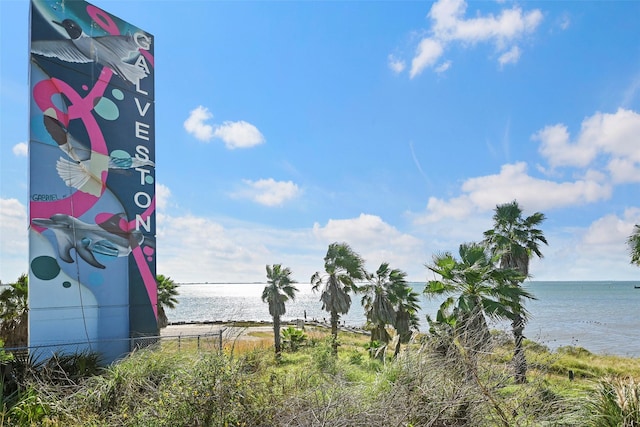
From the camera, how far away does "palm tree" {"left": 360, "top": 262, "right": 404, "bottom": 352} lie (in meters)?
19.8

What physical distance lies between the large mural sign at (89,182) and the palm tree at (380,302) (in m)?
10.2

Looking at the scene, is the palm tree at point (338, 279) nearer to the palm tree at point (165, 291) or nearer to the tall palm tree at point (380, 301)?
the tall palm tree at point (380, 301)

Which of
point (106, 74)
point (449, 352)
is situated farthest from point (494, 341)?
point (106, 74)

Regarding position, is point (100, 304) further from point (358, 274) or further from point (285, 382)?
point (358, 274)

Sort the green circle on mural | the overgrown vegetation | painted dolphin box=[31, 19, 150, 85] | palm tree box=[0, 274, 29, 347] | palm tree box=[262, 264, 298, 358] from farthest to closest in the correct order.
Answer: palm tree box=[262, 264, 298, 358]
palm tree box=[0, 274, 29, 347]
painted dolphin box=[31, 19, 150, 85]
the green circle on mural
the overgrown vegetation

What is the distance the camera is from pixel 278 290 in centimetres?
2603

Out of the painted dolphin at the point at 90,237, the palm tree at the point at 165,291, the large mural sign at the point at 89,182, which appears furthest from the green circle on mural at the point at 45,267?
the palm tree at the point at 165,291

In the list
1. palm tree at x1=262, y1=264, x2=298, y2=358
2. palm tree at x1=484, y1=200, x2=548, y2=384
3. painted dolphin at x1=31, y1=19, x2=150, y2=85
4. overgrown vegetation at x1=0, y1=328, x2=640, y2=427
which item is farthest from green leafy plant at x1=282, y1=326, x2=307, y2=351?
overgrown vegetation at x1=0, y1=328, x2=640, y2=427

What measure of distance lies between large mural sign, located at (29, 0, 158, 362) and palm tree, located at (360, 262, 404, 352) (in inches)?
400

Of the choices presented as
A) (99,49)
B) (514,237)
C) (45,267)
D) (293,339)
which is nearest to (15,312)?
(45,267)

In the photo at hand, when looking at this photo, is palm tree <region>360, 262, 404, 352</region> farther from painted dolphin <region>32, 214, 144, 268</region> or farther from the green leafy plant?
painted dolphin <region>32, 214, 144, 268</region>

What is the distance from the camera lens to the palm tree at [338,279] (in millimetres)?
23125

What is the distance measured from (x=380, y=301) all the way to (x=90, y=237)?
41.8ft

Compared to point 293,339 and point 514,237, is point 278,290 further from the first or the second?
point 514,237
